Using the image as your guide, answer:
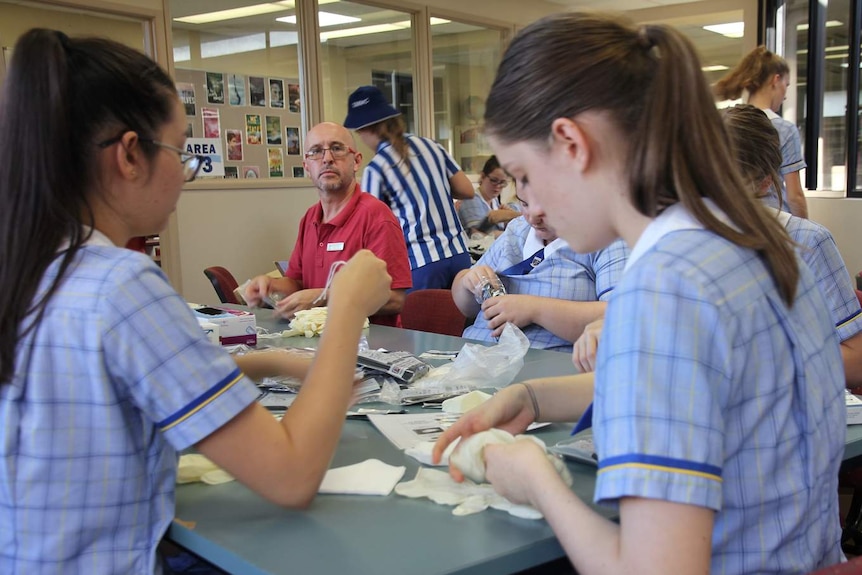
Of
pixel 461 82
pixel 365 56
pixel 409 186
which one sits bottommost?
pixel 409 186

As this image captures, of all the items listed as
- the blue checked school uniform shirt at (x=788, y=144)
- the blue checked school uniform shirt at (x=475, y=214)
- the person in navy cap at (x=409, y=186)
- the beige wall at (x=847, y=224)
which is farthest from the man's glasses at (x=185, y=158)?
the blue checked school uniform shirt at (x=475, y=214)

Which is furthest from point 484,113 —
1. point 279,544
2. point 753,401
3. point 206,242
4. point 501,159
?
point 206,242

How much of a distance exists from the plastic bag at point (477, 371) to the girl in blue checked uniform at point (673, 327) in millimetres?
705

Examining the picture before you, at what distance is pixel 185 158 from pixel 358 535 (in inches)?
24.9

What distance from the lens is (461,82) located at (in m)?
8.07

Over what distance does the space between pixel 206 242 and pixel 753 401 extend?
5264mm

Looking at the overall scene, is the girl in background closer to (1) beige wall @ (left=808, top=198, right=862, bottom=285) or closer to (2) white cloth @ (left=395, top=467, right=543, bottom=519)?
(1) beige wall @ (left=808, top=198, right=862, bottom=285)

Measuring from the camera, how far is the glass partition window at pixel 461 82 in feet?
25.4

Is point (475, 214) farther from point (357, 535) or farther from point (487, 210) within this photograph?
point (357, 535)

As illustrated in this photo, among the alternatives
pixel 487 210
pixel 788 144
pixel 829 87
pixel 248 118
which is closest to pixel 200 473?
pixel 788 144

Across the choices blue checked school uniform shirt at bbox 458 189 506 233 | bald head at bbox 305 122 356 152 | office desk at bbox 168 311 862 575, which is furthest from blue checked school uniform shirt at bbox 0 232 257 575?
blue checked school uniform shirt at bbox 458 189 506 233

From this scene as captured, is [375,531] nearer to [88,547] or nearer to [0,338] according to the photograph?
[88,547]

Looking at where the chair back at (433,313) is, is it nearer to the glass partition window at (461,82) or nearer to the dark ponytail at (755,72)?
the dark ponytail at (755,72)

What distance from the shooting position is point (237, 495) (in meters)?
1.17
